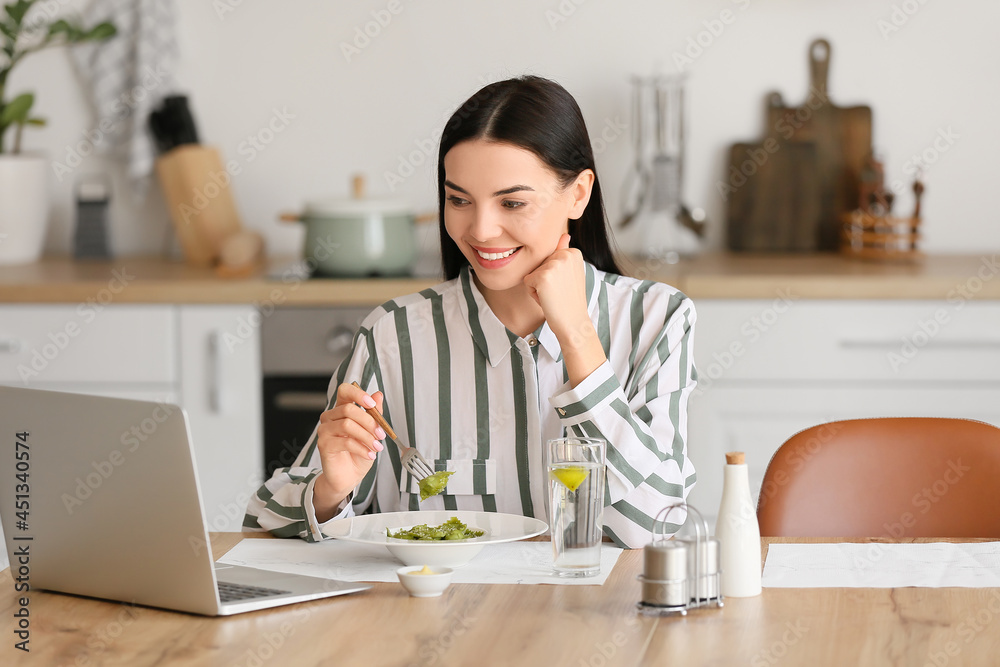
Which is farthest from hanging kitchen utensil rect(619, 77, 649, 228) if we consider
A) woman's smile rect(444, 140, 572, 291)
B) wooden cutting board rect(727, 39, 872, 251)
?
→ woman's smile rect(444, 140, 572, 291)

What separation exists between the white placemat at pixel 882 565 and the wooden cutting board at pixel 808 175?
1751 millimetres

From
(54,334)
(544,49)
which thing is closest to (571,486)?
(54,334)

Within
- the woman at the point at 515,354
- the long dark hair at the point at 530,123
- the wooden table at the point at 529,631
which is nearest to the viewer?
the wooden table at the point at 529,631

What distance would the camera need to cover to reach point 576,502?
1192mm

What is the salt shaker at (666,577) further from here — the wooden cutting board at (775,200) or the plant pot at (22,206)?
the plant pot at (22,206)

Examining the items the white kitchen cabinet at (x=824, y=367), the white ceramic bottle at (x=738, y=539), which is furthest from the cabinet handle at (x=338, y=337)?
the white ceramic bottle at (x=738, y=539)

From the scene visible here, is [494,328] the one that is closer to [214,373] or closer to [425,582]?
[425,582]

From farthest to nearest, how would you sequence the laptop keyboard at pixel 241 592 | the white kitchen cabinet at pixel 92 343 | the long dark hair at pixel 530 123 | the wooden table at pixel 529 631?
the white kitchen cabinet at pixel 92 343, the long dark hair at pixel 530 123, the laptop keyboard at pixel 241 592, the wooden table at pixel 529 631

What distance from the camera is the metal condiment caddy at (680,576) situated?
3.55 ft

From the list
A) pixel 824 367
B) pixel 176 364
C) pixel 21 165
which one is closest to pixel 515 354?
pixel 824 367

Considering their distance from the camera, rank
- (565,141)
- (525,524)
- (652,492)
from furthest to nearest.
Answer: (565,141) → (652,492) → (525,524)

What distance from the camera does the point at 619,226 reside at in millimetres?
3018

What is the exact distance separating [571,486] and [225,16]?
89.1 inches

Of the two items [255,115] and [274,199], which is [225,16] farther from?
[274,199]
